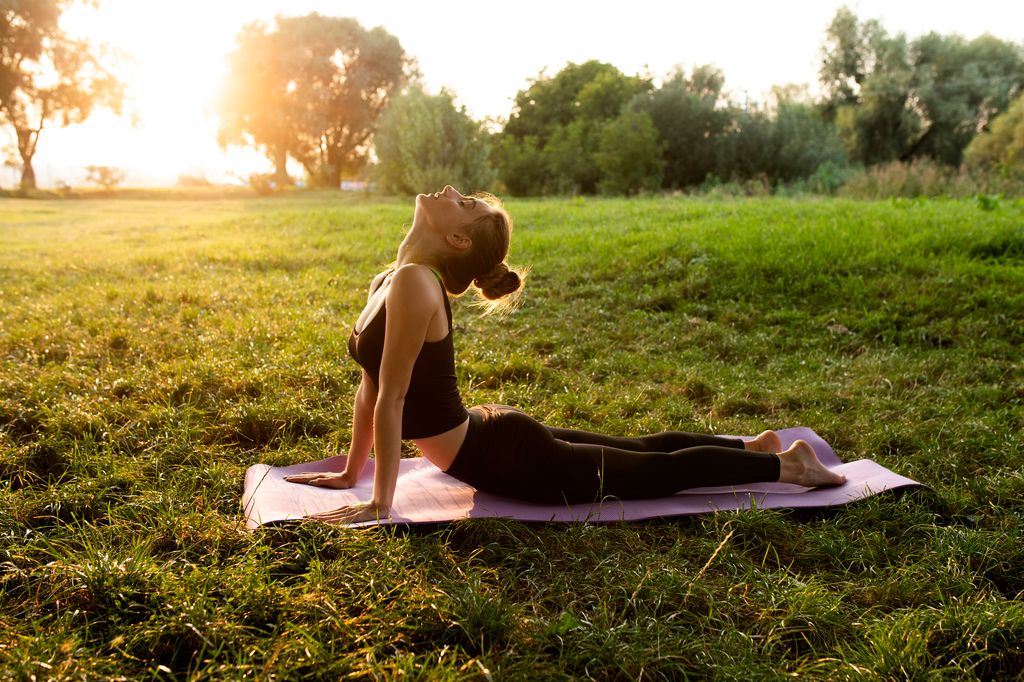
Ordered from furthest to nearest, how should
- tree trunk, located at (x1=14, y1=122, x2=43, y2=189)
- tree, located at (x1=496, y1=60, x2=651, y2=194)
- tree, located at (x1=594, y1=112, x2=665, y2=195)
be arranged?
tree trunk, located at (x1=14, y1=122, x2=43, y2=189) < tree, located at (x1=496, y1=60, x2=651, y2=194) < tree, located at (x1=594, y1=112, x2=665, y2=195)

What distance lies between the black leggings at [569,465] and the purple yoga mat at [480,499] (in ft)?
0.20

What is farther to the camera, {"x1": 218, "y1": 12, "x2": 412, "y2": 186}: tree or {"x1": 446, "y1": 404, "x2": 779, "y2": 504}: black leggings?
{"x1": 218, "y1": 12, "x2": 412, "y2": 186}: tree

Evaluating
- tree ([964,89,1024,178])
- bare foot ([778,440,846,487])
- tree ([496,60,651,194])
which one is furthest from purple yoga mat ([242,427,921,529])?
tree ([964,89,1024,178])

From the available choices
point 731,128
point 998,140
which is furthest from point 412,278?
point 998,140

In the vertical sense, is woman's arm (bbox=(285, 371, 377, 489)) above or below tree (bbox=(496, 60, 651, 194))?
below

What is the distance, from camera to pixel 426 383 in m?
3.23

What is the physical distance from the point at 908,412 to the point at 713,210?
25.7 feet

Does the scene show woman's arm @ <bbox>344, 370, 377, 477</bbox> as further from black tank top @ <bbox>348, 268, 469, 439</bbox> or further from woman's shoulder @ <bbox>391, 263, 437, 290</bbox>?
woman's shoulder @ <bbox>391, 263, 437, 290</bbox>

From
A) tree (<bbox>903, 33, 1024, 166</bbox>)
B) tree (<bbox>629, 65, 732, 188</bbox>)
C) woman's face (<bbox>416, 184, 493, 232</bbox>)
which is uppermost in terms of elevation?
tree (<bbox>903, 33, 1024, 166</bbox>)

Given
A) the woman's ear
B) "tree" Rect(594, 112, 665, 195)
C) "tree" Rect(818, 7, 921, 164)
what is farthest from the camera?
"tree" Rect(818, 7, 921, 164)

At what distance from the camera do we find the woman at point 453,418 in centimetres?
Answer: 305

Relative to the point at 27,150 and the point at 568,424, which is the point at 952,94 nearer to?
the point at 568,424

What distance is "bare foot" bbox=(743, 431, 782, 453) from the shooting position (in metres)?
4.06

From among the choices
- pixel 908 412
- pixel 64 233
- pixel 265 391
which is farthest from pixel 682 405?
pixel 64 233
